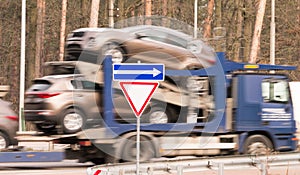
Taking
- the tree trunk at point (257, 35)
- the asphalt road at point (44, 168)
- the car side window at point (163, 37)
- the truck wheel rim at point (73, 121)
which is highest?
the tree trunk at point (257, 35)

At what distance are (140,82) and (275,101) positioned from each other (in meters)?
8.04

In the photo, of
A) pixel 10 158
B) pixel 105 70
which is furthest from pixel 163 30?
pixel 10 158

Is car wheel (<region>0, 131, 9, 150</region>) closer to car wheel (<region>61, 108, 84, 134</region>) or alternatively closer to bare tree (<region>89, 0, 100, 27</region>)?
car wheel (<region>61, 108, 84, 134</region>)

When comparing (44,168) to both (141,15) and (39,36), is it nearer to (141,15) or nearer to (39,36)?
(141,15)

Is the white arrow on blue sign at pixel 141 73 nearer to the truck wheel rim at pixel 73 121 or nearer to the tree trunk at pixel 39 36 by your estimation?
the truck wheel rim at pixel 73 121

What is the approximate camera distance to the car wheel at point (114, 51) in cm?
1719

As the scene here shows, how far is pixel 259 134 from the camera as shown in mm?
19000

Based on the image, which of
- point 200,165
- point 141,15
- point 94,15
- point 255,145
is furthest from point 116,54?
point 141,15

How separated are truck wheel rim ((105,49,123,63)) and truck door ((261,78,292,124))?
146 inches

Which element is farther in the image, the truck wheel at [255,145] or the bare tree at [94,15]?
the bare tree at [94,15]

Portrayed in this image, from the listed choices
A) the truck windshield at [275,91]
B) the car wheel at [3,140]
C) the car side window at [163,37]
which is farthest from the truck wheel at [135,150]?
the truck windshield at [275,91]

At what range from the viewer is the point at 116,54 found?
1730 centimetres

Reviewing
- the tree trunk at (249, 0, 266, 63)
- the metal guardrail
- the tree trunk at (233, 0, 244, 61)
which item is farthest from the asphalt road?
the tree trunk at (233, 0, 244, 61)

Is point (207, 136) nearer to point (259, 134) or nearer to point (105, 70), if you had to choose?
point (259, 134)
